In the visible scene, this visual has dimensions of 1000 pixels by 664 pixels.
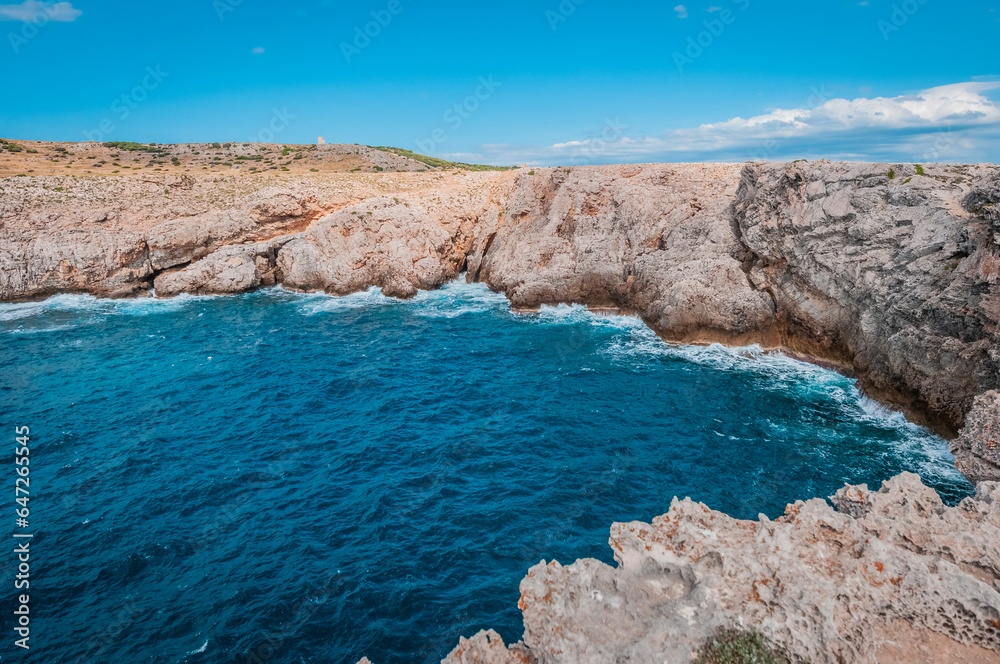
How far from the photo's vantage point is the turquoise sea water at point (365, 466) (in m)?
17.1

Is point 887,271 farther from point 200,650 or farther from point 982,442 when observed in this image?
point 200,650

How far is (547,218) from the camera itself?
54594 mm

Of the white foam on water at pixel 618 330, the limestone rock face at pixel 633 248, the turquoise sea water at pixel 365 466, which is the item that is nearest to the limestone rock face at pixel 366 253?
the white foam on water at pixel 618 330

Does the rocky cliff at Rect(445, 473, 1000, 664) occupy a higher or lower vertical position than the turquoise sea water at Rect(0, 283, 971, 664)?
higher

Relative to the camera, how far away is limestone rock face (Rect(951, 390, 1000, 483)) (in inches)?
789

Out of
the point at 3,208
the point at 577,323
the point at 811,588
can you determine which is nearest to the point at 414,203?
the point at 577,323

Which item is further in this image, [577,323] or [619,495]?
[577,323]

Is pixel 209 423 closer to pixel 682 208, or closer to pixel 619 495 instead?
pixel 619 495

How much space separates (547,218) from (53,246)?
50.6m

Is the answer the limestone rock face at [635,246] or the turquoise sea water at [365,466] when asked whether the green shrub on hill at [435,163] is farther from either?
the turquoise sea water at [365,466]

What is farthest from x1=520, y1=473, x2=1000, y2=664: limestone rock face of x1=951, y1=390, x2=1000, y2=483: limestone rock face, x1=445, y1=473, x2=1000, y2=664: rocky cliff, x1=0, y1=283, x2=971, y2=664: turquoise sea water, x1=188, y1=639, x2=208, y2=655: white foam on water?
x1=188, y1=639, x2=208, y2=655: white foam on water

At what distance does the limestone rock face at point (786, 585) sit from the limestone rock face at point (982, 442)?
33.8 ft

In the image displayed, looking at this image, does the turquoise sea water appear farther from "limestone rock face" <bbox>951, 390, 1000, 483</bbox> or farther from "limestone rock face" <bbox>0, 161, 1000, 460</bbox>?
"limestone rock face" <bbox>0, 161, 1000, 460</bbox>

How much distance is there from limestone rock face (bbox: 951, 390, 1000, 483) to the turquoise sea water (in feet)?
5.42
